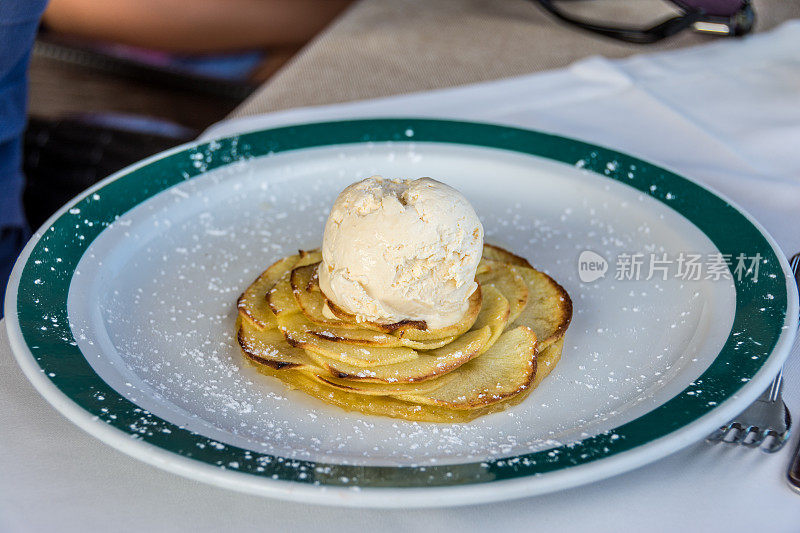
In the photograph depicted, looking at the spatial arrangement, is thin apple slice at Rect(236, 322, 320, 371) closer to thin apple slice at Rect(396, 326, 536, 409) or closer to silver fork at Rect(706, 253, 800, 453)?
thin apple slice at Rect(396, 326, 536, 409)

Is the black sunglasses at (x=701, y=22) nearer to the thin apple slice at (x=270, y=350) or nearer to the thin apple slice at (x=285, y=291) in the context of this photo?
the thin apple slice at (x=285, y=291)

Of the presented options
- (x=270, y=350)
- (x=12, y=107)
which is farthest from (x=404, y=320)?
(x=12, y=107)

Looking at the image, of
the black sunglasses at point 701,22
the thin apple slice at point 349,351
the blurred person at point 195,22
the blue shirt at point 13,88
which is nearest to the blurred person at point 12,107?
the blue shirt at point 13,88

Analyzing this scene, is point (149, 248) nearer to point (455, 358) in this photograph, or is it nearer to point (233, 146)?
point (233, 146)

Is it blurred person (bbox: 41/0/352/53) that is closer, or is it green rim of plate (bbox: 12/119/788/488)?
green rim of plate (bbox: 12/119/788/488)

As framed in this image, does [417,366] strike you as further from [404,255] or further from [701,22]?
[701,22]

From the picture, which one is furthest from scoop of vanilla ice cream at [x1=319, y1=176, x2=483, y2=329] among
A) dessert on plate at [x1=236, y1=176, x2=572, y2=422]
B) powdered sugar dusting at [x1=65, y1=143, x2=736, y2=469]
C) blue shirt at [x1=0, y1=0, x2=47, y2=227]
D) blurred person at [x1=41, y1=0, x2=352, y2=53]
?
blurred person at [x1=41, y1=0, x2=352, y2=53]
